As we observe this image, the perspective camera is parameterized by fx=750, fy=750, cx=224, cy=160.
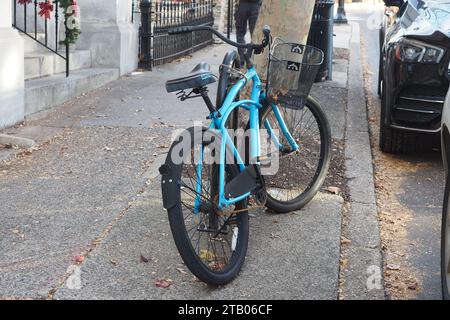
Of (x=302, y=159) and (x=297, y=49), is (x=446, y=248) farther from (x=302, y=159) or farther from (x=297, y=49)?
(x=302, y=159)

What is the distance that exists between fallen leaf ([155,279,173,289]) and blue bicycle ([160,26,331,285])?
0.23 metres

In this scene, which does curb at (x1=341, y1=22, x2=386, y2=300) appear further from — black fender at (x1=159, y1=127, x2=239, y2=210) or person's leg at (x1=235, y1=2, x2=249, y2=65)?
person's leg at (x1=235, y1=2, x2=249, y2=65)

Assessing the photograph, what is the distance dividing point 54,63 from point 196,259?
6090mm

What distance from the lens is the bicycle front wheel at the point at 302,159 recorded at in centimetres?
553

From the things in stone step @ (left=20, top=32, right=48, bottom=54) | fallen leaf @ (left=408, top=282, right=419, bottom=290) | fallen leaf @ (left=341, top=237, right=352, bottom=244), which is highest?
stone step @ (left=20, top=32, right=48, bottom=54)

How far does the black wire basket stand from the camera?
4.91m

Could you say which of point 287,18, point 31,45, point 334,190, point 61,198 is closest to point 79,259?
point 61,198

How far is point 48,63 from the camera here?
30.2ft

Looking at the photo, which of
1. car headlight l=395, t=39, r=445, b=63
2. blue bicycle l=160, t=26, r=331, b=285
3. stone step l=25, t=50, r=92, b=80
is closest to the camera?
→ blue bicycle l=160, t=26, r=331, b=285

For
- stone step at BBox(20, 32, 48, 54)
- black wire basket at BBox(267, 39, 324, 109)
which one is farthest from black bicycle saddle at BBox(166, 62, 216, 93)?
stone step at BBox(20, 32, 48, 54)

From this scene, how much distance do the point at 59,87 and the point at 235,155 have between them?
4899 millimetres

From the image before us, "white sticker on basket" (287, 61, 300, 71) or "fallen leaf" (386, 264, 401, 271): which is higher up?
"white sticker on basket" (287, 61, 300, 71)

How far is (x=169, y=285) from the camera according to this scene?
4.16m
